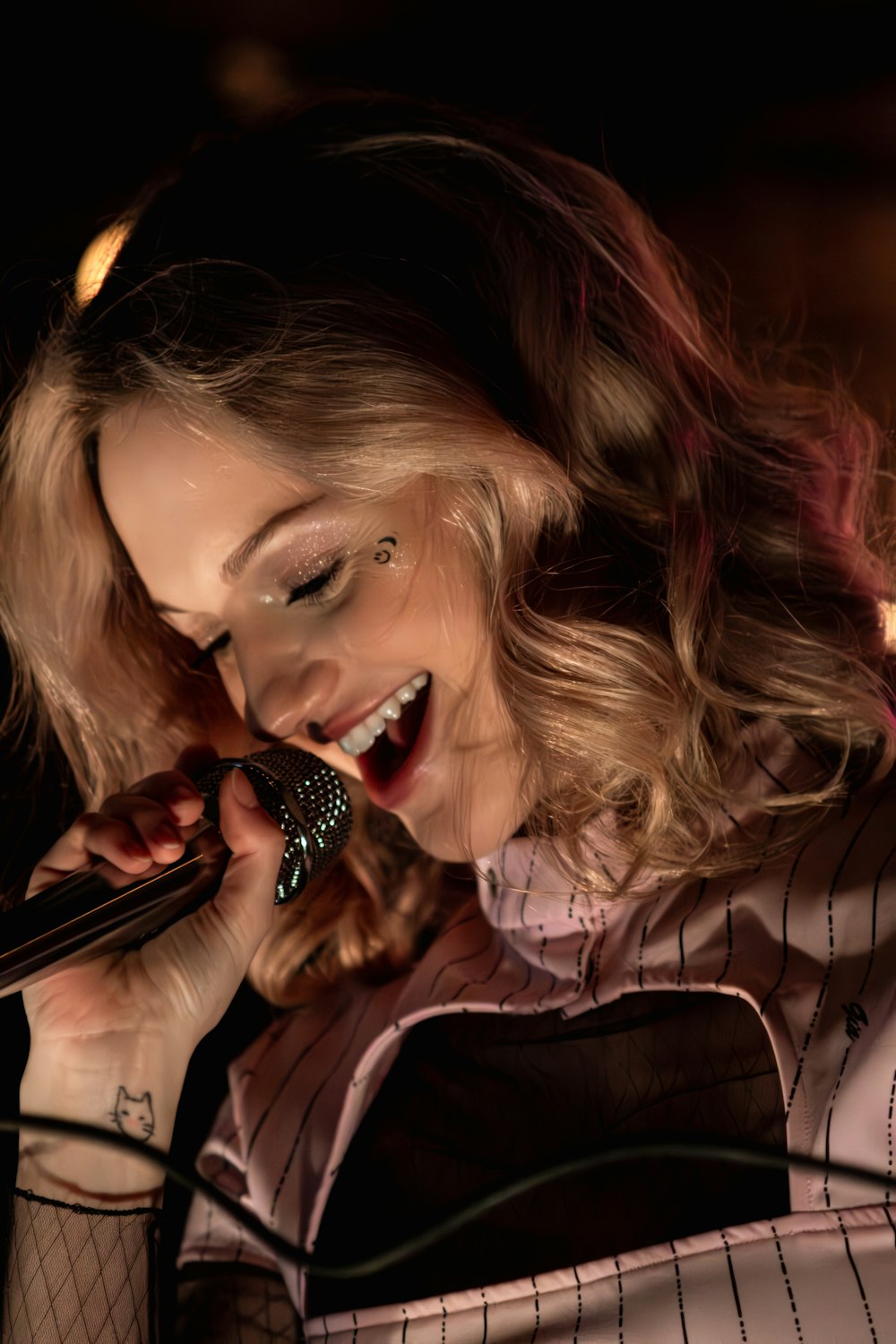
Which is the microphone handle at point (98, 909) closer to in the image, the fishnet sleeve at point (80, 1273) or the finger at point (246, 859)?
the finger at point (246, 859)

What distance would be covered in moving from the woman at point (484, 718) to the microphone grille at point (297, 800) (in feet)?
0.08

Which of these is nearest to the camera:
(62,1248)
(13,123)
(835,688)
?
(62,1248)

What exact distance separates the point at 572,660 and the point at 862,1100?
14.2 inches

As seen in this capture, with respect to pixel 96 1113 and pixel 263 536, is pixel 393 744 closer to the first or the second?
pixel 263 536

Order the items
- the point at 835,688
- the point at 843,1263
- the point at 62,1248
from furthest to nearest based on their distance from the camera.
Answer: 1. the point at 835,688
2. the point at 62,1248
3. the point at 843,1263

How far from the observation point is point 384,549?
831mm

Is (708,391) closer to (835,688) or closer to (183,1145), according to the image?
(835,688)

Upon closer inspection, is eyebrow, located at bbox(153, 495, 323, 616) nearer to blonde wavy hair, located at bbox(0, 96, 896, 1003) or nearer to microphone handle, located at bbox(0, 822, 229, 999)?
blonde wavy hair, located at bbox(0, 96, 896, 1003)

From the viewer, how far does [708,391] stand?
0.96 metres

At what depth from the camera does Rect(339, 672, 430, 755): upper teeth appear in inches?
35.5

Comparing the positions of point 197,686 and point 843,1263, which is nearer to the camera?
point 843,1263

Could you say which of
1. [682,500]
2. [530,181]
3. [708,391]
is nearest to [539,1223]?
[682,500]

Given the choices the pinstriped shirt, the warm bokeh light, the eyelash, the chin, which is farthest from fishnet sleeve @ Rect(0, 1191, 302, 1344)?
the warm bokeh light

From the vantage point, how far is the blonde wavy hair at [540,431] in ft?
2.69
